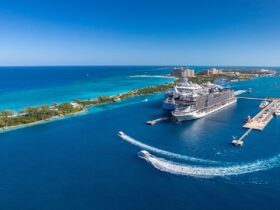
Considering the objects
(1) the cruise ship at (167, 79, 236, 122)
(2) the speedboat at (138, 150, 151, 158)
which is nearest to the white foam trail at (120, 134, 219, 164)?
(2) the speedboat at (138, 150, 151, 158)

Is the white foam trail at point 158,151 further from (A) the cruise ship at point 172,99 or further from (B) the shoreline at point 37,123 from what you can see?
(B) the shoreline at point 37,123

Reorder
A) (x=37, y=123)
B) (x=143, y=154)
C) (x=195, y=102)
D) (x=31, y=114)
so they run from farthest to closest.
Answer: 1. (x=31, y=114)
2. (x=195, y=102)
3. (x=37, y=123)
4. (x=143, y=154)

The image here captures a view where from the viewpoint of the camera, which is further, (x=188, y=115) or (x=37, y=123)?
(x=37, y=123)

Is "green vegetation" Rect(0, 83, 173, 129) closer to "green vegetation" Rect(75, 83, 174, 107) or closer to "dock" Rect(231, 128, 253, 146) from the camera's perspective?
"green vegetation" Rect(75, 83, 174, 107)

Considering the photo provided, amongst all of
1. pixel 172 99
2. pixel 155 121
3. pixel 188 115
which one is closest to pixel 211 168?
pixel 155 121

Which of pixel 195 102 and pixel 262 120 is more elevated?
pixel 195 102

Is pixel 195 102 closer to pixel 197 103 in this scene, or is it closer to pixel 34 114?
pixel 197 103

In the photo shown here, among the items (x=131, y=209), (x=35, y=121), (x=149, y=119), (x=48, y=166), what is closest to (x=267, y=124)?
(x=149, y=119)
